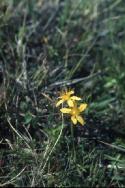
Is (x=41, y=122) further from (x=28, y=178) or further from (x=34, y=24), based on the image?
(x=34, y=24)

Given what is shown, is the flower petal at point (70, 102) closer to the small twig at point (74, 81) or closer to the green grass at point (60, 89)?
the green grass at point (60, 89)

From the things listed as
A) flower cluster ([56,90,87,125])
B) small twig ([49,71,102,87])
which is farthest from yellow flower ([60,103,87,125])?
small twig ([49,71,102,87])

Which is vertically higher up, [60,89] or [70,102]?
[60,89]

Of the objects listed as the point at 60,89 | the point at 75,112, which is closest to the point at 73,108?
the point at 75,112

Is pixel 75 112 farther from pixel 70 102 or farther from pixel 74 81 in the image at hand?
pixel 74 81

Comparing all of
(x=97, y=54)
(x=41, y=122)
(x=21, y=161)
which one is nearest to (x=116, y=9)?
(x=97, y=54)

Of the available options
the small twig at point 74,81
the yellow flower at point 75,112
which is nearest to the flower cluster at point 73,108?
the yellow flower at point 75,112

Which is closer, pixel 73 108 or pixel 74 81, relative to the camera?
pixel 73 108

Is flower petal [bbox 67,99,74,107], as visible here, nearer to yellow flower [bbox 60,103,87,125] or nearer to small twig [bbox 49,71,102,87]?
yellow flower [bbox 60,103,87,125]

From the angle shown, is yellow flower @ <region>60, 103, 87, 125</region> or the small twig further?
the small twig
